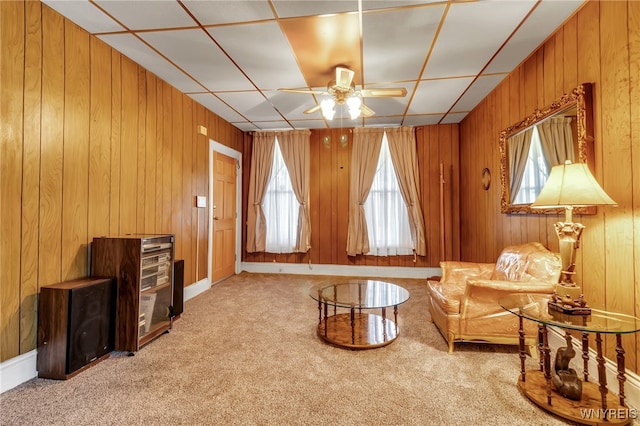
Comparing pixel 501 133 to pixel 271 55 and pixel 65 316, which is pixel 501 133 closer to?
pixel 271 55

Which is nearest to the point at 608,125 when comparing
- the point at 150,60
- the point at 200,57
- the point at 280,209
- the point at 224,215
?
the point at 200,57

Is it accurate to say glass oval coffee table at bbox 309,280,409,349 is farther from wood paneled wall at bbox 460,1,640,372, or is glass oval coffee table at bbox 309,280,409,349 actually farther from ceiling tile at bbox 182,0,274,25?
ceiling tile at bbox 182,0,274,25

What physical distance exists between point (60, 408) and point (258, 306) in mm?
1913

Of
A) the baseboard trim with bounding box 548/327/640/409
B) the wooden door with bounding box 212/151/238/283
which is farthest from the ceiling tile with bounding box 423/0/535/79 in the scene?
the wooden door with bounding box 212/151/238/283

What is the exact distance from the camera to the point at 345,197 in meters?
4.98

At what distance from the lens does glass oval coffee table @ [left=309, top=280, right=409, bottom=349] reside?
2316 mm

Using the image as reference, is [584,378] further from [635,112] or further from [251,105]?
[251,105]

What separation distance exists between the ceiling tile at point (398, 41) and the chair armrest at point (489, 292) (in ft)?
6.72

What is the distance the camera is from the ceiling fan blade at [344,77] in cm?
240

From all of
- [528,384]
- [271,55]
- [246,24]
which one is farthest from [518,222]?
[246,24]

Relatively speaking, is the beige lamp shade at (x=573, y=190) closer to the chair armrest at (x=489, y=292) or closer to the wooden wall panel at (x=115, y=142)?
the chair armrest at (x=489, y=292)

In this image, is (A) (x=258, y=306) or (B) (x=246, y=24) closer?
(B) (x=246, y=24)

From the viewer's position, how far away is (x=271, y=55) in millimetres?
2635

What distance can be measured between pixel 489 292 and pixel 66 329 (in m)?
3.04
